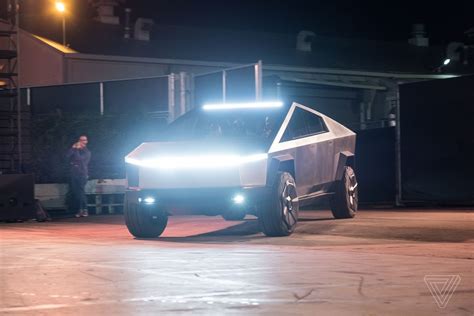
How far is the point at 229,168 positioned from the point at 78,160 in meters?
6.93

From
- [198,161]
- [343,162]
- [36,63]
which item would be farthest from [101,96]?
[198,161]

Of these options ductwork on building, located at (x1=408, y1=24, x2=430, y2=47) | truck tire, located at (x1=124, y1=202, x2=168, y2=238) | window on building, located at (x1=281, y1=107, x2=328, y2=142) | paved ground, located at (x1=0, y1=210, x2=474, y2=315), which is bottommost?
paved ground, located at (x1=0, y1=210, x2=474, y2=315)

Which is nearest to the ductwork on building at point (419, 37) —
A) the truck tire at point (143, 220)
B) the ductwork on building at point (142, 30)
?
the ductwork on building at point (142, 30)

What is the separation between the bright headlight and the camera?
1063cm

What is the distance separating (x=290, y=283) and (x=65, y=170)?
12.2 metres

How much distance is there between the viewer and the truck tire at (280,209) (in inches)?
424

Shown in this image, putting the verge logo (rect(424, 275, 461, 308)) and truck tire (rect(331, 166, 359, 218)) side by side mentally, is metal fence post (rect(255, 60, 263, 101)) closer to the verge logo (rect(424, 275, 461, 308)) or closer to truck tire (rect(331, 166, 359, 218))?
truck tire (rect(331, 166, 359, 218))

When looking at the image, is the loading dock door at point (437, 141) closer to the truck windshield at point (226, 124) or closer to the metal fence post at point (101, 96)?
the truck windshield at point (226, 124)

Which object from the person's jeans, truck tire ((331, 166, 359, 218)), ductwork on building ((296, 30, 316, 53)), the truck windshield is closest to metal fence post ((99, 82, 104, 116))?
the person's jeans

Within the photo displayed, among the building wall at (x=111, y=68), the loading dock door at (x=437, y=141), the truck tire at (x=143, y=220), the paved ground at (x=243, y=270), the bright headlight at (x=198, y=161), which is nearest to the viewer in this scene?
the paved ground at (x=243, y=270)

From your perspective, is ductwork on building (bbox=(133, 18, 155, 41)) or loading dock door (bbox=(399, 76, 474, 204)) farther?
ductwork on building (bbox=(133, 18, 155, 41))

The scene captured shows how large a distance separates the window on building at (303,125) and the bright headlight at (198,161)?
0.85m

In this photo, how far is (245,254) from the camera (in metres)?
9.41

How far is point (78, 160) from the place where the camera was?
1681cm
